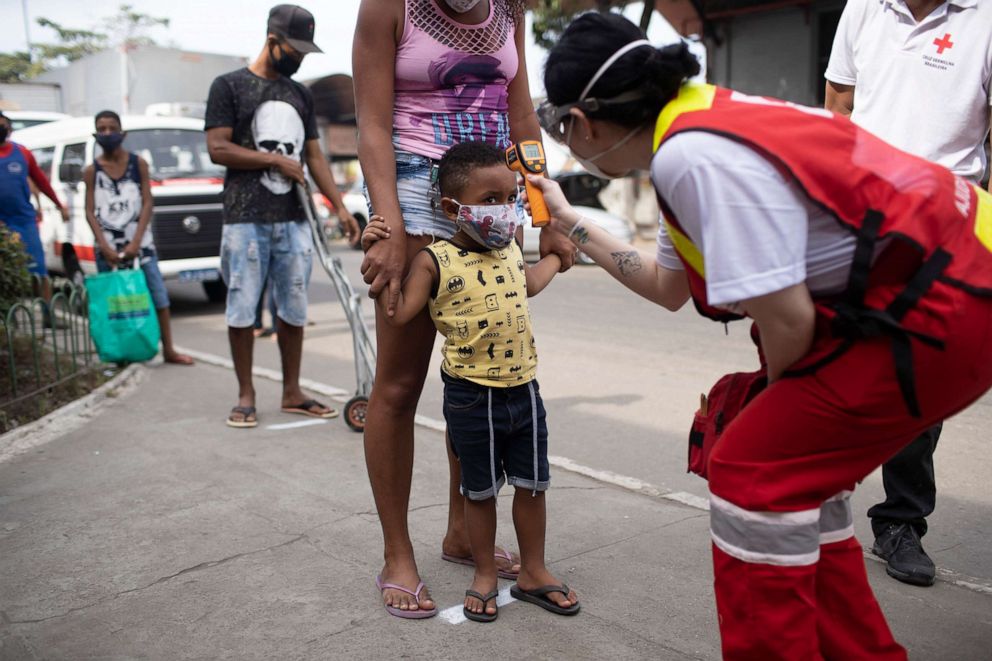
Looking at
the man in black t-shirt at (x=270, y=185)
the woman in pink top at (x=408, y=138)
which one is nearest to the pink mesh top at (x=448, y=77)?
the woman in pink top at (x=408, y=138)

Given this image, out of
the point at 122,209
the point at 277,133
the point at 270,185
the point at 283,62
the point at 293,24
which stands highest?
the point at 293,24

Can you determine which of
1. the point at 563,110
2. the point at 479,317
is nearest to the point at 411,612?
the point at 479,317

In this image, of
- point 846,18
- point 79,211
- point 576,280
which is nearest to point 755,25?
point 576,280

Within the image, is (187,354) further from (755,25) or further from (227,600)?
(755,25)

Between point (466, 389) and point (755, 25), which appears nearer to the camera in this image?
point (466, 389)

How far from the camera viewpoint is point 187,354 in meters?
7.99

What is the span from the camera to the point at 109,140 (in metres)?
7.51

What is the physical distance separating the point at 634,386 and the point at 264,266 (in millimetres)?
2582

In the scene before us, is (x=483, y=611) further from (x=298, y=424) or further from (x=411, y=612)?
(x=298, y=424)

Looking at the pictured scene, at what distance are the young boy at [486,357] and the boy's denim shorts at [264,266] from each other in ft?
9.04

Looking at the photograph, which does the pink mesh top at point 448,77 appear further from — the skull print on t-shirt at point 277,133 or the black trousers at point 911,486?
the skull print on t-shirt at point 277,133

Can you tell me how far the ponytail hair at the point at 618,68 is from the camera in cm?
203

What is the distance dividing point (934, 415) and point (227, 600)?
2.24 m

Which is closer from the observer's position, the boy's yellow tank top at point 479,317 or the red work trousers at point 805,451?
the red work trousers at point 805,451
